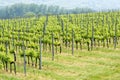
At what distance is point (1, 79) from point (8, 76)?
1187 millimetres

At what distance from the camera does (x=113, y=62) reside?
37.0 m

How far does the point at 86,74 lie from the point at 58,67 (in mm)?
3663

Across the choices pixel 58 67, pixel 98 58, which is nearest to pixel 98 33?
pixel 98 58

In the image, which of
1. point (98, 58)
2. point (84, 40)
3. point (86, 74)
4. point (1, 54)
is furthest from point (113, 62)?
point (1, 54)

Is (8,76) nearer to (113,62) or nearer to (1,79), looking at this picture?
(1,79)

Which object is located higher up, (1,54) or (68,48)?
(1,54)

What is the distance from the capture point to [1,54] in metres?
31.6

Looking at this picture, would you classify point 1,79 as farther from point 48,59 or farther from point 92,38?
point 92,38

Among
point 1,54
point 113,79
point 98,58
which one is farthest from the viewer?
point 98,58

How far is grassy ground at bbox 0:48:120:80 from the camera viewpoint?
2998cm

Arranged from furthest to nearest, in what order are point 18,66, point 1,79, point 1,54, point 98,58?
point 98,58
point 18,66
point 1,54
point 1,79

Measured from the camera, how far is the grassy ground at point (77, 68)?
1180 inches

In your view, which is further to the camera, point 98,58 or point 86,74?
point 98,58

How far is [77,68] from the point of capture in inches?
1332
